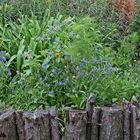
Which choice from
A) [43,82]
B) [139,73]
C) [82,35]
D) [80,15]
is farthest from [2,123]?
[80,15]

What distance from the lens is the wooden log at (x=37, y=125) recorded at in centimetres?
312

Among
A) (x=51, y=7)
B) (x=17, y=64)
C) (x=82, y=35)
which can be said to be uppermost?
(x=51, y=7)

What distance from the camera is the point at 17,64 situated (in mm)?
5191

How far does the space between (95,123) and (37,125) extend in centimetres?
45

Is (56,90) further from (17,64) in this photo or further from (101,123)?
(101,123)

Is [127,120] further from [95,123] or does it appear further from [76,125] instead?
[76,125]

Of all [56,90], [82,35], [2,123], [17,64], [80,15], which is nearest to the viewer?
[2,123]

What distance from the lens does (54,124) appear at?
321 cm

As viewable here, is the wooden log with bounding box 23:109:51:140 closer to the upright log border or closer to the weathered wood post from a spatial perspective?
the upright log border

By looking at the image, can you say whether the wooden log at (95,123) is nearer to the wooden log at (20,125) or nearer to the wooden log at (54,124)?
the wooden log at (54,124)

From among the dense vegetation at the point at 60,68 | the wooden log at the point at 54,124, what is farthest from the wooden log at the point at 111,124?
the dense vegetation at the point at 60,68

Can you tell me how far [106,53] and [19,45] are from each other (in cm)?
120

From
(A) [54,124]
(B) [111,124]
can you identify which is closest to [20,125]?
(A) [54,124]

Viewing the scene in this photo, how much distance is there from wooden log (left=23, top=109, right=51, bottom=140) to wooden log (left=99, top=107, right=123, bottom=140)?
42cm
